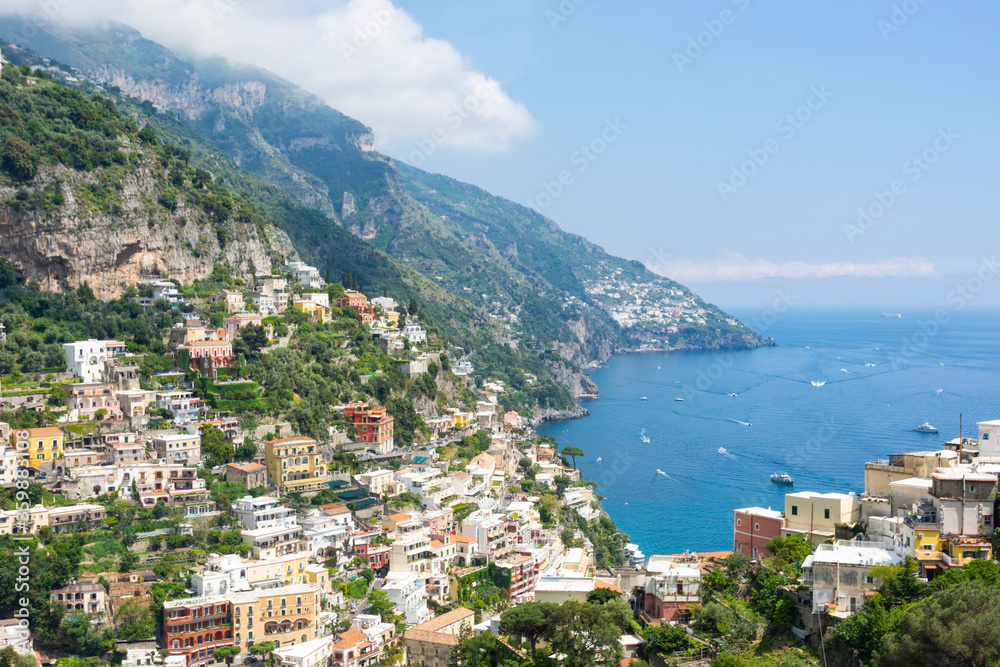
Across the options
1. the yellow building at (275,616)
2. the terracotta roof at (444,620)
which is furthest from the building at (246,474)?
the terracotta roof at (444,620)

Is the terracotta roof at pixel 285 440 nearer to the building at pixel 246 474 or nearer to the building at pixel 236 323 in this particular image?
the building at pixel 246 474

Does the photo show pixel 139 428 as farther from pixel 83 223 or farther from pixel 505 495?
pixel 505 495

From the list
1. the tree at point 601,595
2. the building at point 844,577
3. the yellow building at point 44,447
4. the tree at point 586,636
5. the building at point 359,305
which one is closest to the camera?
the building at point 844,577

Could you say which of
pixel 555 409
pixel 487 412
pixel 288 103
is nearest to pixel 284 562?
pixel 487 412

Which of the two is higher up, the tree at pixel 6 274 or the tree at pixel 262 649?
the tree at pixel 6 274

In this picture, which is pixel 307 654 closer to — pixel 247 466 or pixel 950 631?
pixel 247 466

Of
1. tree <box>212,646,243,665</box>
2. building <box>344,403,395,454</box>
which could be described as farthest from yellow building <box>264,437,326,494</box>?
tree <box>212,646,243,665</box>
